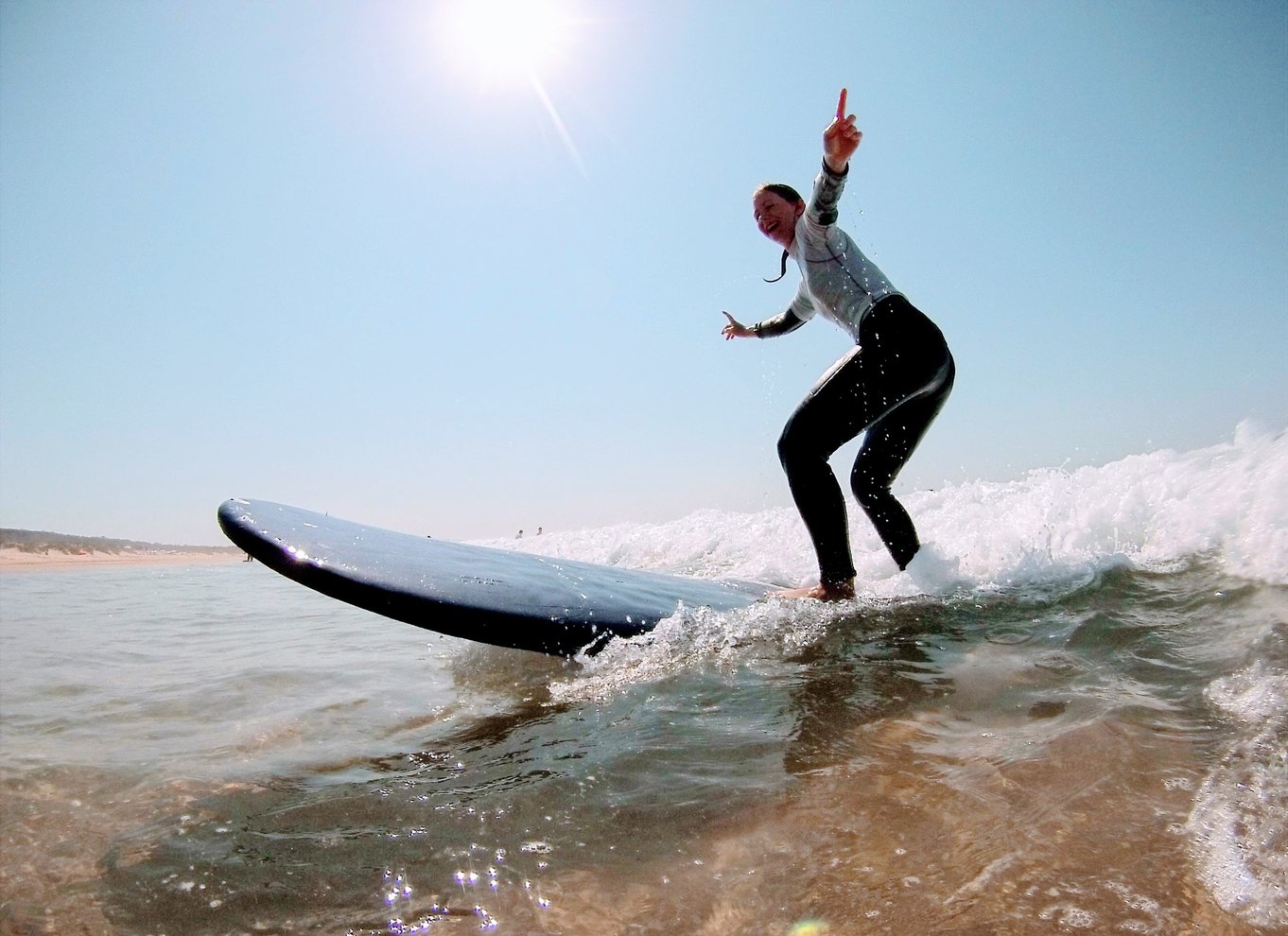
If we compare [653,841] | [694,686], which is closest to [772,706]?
[694,686]

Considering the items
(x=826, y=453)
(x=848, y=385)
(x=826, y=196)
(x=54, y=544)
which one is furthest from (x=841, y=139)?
(x=54, y=544)

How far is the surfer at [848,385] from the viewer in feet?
10.3

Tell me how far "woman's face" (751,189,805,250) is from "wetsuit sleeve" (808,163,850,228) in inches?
11.2

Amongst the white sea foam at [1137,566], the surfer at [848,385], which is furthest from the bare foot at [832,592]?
the white sea foam at [1137,566]

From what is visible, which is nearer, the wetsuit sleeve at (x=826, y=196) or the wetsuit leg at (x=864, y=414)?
the wetsuit sleeve at (x=826, y=196)

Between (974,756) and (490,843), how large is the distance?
1.04 meters

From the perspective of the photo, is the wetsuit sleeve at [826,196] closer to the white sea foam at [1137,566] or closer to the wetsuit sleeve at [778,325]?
the wetsuit sleeve at [778,325]

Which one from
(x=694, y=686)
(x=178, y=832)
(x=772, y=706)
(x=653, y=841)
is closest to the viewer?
(x=653, y=841)

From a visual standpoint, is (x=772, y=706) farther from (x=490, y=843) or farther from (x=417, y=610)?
(x=417, y=610)

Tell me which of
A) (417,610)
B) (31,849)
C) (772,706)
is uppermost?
(417,610)

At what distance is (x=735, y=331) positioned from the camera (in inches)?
169

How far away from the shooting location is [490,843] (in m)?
1.30

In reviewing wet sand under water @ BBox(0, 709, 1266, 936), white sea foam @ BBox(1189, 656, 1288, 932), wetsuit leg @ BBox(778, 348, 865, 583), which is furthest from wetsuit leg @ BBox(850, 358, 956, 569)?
wet sand under water @ BBox(0, 709, 1266, 936)

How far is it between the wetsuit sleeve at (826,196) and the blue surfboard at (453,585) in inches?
70.8
